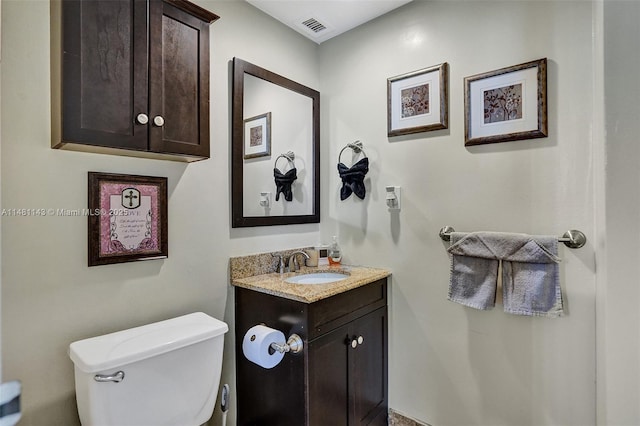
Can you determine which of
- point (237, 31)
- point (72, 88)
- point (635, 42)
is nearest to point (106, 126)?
point (72, 88)

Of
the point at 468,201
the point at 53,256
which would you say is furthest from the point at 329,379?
the point at 53,256

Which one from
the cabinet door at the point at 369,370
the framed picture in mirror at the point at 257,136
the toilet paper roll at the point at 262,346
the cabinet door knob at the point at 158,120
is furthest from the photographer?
the framed picture in mirror at the point at 257,136

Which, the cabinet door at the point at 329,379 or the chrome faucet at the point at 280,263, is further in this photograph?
the chrome faucet at the point at 280,263

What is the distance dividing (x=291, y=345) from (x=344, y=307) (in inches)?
12.8

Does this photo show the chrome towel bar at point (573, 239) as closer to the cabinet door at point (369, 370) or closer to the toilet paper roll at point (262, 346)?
the cabinet door at point (369, 370)

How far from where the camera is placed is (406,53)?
190 cm

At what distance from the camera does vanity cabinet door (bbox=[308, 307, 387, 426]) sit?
1.47 m

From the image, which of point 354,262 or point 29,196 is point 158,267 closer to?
point 29,196

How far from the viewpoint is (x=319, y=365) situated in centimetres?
147

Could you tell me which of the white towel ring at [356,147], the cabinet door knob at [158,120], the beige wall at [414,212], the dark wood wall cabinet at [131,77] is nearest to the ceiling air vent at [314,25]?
the beige wall at [414,212]

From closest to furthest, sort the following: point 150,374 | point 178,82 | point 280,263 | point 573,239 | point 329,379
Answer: point 150,374, point 178,82, point 573,239, point 329,379, point 280,263

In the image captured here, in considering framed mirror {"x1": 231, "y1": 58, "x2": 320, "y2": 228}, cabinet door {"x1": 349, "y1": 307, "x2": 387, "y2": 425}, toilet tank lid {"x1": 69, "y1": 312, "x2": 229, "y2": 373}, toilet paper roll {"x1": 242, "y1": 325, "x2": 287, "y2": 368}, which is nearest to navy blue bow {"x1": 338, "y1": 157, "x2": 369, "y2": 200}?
framed mirror {"x1": 231, "y1": 58, "x2": 320, "y2": 228}

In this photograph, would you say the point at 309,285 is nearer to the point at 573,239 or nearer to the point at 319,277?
the point at 319,277

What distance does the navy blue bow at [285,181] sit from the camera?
1983mm
